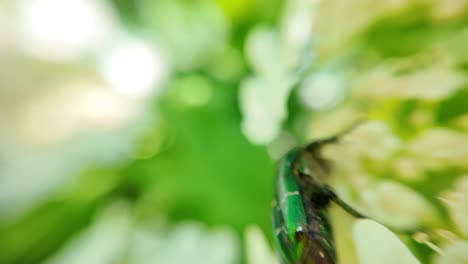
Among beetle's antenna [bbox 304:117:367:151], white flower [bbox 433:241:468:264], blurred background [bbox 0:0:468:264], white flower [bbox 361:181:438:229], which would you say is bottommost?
white flower [bbox 433:241:468:264]

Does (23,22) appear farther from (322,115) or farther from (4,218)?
(322,115)

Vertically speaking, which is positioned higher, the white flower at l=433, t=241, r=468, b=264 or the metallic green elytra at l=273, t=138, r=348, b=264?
the metallic green elytra at l=273, t=138, r=348, b=264

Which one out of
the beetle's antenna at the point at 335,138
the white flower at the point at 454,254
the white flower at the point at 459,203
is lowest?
the white flower at the point at 454,254

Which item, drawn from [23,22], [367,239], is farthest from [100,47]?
[367,239]

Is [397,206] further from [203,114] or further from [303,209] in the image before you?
[203,114]

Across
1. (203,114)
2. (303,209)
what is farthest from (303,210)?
(203,114)

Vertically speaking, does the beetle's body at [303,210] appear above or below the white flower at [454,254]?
above
